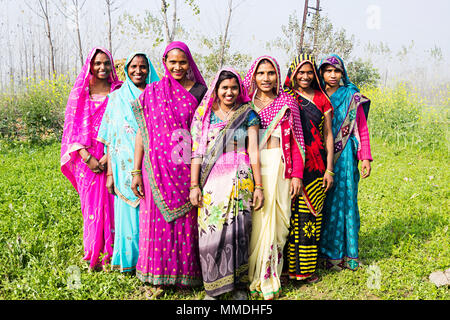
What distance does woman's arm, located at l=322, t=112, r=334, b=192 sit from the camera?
313cm

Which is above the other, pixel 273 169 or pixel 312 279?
pixel 273 169

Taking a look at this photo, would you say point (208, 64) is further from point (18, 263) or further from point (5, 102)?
point (18, 263)

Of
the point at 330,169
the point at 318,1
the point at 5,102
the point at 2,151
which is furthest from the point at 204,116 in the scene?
the point at 318,1

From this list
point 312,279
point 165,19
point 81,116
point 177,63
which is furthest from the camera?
point 165,19

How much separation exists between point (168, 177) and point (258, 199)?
737mm

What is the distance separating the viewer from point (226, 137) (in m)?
2.69

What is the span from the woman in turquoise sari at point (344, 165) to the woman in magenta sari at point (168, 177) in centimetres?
138

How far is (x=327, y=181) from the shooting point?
123 inches

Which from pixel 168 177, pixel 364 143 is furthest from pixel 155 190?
pixel 364 143

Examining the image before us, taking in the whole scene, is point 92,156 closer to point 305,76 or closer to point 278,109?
point 278,109

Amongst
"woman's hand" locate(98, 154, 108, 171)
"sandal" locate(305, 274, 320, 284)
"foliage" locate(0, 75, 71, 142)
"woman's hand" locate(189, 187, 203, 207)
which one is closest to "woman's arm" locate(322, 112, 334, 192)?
"sandal" locate(305, 274, 320, 284)

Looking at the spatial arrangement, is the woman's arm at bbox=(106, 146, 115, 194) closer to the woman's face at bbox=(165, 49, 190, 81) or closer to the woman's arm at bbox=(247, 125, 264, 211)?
the woman's face at bbox=(165, 49, 190, 81)

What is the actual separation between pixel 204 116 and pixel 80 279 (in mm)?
1798

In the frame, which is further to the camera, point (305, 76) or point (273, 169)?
point (305, 76)
